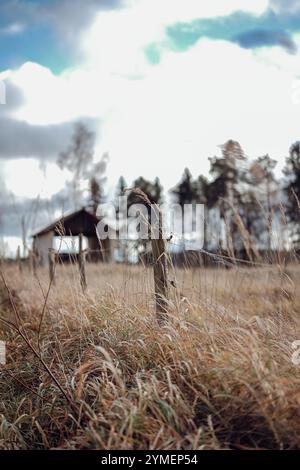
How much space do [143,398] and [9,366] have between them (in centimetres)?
176

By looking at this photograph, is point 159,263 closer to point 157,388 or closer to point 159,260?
point 159,260

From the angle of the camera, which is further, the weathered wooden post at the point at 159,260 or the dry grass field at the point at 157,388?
the weathered wooden post at the point at 159,260

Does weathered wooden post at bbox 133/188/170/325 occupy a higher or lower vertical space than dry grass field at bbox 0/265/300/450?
higher

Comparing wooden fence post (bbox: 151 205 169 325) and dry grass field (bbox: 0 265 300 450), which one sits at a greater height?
wooden fence post (bbox: 151 205 169 325)

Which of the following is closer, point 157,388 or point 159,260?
point 157,388

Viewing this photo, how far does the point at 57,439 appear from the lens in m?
2.96

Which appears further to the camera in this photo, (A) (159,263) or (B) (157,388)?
(A) (159,263)

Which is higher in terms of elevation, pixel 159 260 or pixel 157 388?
pixel 159 260

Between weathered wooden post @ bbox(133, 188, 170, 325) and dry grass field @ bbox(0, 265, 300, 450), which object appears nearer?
dry grass field @ bbox(0, 265, 300, 450)

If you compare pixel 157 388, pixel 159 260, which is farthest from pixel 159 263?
pixel 157 388

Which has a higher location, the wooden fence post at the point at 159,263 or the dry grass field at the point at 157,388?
the wooden fence post at the point at 159,263

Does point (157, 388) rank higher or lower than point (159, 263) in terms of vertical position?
lower
